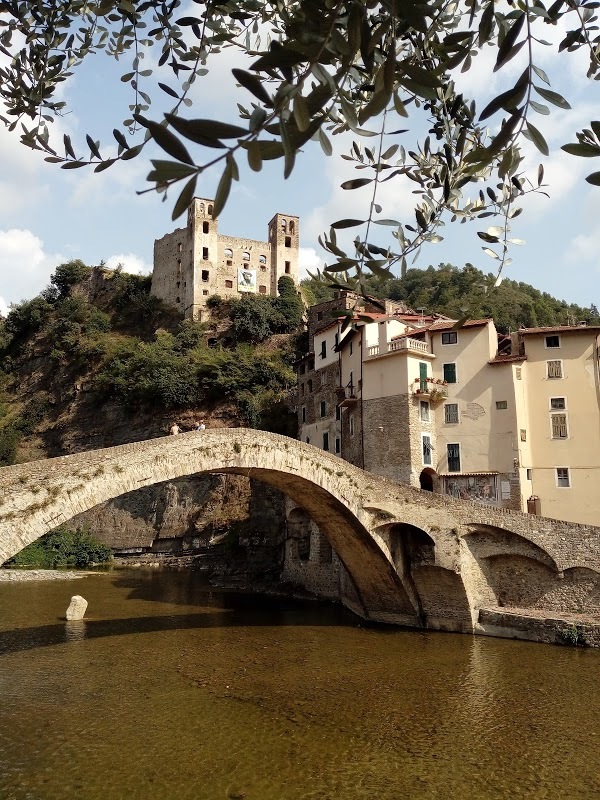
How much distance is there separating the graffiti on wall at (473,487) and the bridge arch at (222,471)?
203 inches

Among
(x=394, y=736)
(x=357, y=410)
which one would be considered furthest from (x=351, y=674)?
(x=357, y=410)

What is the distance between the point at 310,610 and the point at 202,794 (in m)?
15.8

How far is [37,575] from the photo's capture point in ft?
110

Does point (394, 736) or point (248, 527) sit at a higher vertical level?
point (248, 527)

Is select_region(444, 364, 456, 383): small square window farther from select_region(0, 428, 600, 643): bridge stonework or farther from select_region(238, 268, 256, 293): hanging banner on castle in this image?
select_region(238, 268, 256, 293): hanging banner on castle

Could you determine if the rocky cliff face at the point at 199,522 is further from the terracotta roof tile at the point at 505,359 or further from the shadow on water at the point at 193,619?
the terracotta roof tile at the point at 505,359

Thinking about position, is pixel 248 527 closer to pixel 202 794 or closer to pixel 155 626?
pixel 155 626

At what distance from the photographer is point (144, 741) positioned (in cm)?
1078

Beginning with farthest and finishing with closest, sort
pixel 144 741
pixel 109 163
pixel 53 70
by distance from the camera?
pixel 144 741, pixel 53 70, pixel 109 163

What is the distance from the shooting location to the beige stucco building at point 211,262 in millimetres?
55531

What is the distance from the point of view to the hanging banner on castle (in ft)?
186

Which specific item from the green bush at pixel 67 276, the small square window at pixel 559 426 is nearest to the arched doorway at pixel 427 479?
the small square window at pixel 559 426

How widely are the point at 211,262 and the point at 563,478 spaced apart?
135ft

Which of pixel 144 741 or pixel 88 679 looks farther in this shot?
pixel 88 679
